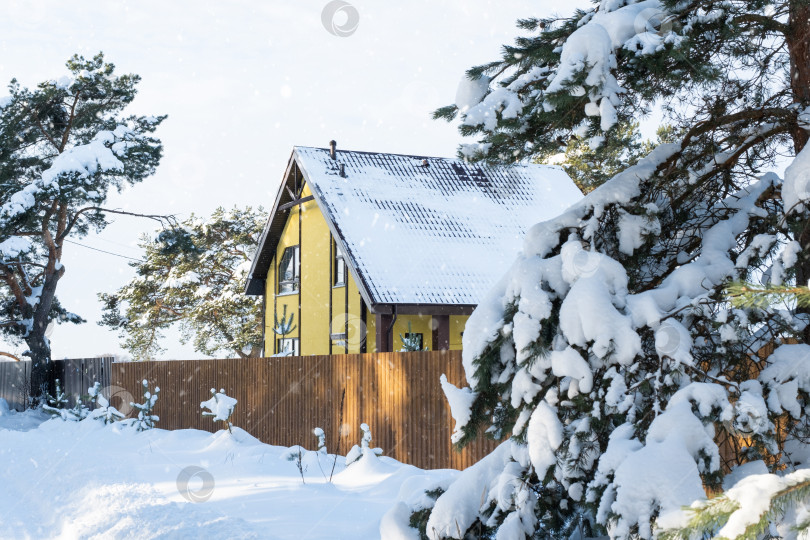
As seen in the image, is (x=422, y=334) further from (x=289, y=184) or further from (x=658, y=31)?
(x=658, y=31)

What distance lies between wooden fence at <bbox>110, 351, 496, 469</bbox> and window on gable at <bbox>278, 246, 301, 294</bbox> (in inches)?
241

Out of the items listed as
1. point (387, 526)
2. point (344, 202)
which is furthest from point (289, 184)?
point (387, 526)

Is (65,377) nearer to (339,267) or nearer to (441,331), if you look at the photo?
(339,267)

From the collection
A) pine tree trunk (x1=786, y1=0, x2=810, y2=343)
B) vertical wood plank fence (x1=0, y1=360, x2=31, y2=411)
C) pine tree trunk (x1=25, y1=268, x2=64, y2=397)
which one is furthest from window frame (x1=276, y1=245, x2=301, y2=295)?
pine tree trunk (x1=786, y1=0, x2=810, y2=343)

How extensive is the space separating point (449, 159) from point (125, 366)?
11.6m

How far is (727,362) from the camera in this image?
470cm

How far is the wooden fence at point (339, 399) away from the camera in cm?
1085

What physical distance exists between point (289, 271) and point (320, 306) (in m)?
2.89

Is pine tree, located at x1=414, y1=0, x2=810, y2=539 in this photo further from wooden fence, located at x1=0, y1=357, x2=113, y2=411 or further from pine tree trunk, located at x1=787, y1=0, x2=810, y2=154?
wooden fence, located at x1=0, y1=357, x2=113, y2=411

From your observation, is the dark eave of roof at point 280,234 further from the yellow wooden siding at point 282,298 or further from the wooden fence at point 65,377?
the wooden fence at point 65,377

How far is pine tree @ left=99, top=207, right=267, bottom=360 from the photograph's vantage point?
33.5m

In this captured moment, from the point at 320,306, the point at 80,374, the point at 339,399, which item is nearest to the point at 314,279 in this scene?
the point at 320,306

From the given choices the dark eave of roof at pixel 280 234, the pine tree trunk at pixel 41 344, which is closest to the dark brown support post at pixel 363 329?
the dark eave of roof at pixel 280 234

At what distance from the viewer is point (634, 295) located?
15.7 feet
